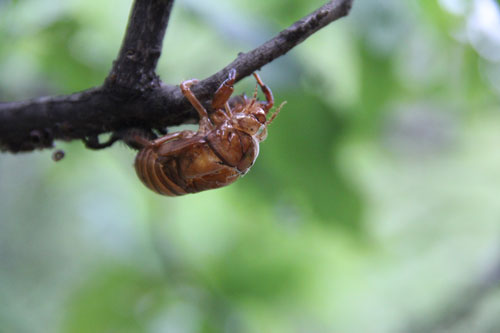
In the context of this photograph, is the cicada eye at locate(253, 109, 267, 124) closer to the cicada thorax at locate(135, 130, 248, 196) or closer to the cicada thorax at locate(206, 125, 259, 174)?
the cicada thorax at locate(206, 125, 259, 174)

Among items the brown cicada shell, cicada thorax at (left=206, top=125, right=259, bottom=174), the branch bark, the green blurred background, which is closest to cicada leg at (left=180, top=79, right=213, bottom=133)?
the branch bark

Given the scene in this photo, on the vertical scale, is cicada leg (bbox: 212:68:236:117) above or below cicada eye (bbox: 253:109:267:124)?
below

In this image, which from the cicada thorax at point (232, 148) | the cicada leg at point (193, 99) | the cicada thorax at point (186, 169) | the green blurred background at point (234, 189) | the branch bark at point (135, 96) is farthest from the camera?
the green blurred background at point (234, 189)

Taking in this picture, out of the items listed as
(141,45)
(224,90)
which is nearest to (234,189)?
(224,90)

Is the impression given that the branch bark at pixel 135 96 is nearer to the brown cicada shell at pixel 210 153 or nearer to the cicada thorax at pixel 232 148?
the brown cicada shell at pixel 210 153

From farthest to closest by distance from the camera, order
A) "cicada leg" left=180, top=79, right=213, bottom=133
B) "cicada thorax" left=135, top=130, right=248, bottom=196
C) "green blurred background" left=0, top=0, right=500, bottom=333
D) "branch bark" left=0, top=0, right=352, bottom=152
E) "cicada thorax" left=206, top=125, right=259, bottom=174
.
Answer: "green blurred background" left=0, top=0, right=500, bottom=333 → "cicada thorax" left=206, top=125, right=259, bottom=174 → "cicada thorax" left=135, top=130, right=248, bottom=196 → "cicada leg" left=180, top=79, right=213, bottom=133 → "branch bark" left=0, top=0, right=352, bottom=152

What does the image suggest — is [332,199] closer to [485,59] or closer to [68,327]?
[485,59]

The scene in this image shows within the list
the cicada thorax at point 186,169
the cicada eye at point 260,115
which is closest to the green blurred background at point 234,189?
the cicada eye at point 260,115
